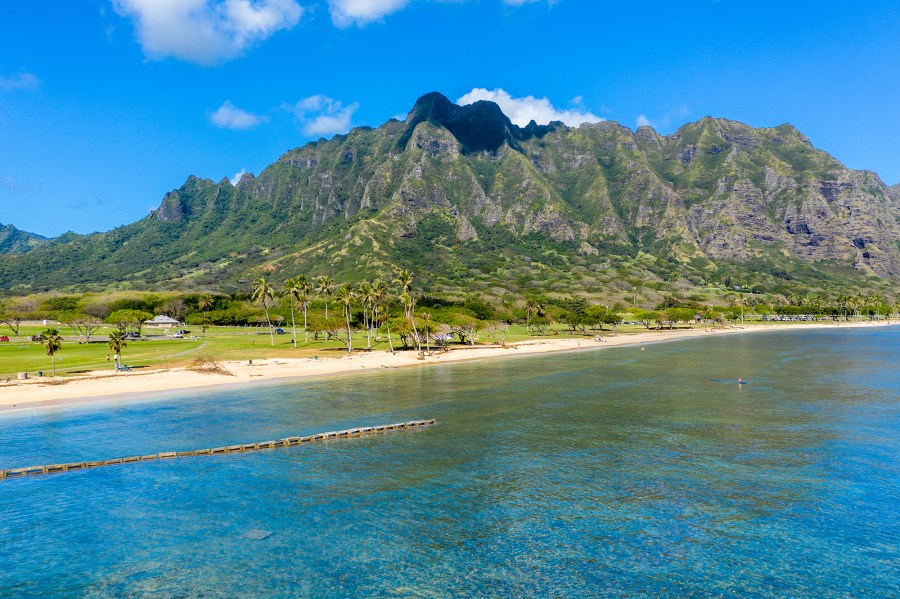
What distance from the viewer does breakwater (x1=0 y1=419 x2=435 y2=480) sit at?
136 ft

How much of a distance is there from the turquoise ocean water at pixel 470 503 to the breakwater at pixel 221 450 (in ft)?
6.13

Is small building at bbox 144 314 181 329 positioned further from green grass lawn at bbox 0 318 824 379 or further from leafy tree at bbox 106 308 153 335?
leafy tree at bbox 106 308 153 335

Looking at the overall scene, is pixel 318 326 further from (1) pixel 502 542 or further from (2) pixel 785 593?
(2) pixel 785 593

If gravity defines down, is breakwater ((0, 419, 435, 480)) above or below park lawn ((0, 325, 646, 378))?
below

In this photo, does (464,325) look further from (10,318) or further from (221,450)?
(10,318)

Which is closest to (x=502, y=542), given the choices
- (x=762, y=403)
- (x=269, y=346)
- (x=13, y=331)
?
(x=762, y=403)

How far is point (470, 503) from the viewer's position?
34.0 meters

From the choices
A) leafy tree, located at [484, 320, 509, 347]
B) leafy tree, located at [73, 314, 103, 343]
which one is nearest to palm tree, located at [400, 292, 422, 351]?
leafy tree, located at [484, 320, 509, 347]

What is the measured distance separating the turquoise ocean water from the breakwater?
1.87m

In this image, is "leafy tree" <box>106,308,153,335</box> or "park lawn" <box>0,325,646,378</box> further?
"leafy tree" <box>106,308,153,335</box>

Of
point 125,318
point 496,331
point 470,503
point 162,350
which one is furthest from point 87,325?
point 470,503

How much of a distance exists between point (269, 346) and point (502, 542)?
112 meters

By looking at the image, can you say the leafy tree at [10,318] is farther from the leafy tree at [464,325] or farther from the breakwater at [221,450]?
the breakwater at [221,450]

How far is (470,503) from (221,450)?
85.0 ft
